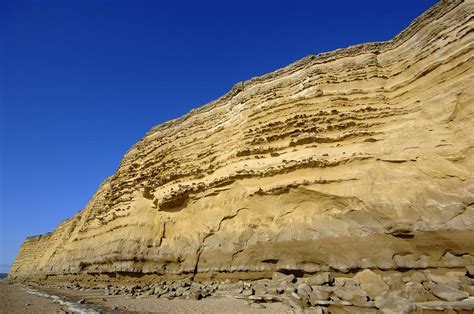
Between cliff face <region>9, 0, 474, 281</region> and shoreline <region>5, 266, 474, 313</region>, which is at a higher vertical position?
cliff face <region>9, 0, 474, 281</region>

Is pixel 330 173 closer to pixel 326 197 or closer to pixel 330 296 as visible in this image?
pixel 326 197

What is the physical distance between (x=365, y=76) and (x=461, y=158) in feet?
17.2

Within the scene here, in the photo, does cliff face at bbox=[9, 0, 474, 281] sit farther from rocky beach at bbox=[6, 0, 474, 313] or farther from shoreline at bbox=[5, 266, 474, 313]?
shoreline at bbox=[5, 266, 474, 313]

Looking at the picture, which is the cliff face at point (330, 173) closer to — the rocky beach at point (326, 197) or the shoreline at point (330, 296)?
the rocky beach at point (326, 197)

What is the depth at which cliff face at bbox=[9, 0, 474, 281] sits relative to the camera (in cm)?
950

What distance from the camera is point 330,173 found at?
1169 centimetres

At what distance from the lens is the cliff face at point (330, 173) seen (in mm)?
9500

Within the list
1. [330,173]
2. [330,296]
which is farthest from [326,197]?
[330,296]

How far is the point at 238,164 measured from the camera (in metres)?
14.6


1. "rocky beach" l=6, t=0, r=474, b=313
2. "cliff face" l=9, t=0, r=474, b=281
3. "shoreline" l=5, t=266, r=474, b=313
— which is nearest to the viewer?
"shoreline" l=5, t=266, r=474, b=313

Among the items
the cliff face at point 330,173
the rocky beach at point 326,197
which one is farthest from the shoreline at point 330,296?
the cliff face at point 330,173

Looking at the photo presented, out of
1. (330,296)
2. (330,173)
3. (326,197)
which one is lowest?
(330,296)

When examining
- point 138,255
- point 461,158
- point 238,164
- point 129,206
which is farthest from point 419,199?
point 129,206

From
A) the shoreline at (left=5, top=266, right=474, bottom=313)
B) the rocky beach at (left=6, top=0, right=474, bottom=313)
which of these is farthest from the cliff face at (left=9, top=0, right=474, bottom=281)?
the shoreline at (left=5, top=266, right=474, bottom=313)
